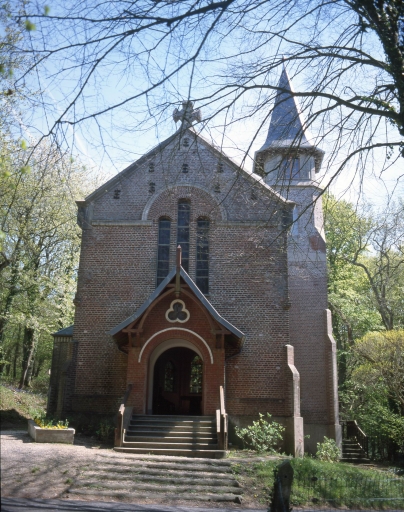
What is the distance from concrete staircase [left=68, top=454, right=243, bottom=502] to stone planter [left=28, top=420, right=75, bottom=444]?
172 centimetres

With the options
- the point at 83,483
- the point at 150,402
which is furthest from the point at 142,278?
the point at 83,483

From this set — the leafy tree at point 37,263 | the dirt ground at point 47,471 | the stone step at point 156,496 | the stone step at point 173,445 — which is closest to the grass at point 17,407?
the leafy tree at point 37,263

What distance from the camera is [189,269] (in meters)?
18.6

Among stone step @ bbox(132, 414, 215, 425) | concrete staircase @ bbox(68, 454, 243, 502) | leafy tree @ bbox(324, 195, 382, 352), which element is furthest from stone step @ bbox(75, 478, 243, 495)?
leafy tree @ bbox(324, 195, 382, 352)

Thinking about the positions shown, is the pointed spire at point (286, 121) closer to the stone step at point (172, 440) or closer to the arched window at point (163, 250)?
the arched window at point (163, 250)

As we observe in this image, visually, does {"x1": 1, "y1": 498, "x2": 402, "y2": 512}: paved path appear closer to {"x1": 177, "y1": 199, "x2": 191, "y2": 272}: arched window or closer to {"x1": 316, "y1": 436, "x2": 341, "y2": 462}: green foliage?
{"x1": 316, "y1": 436, "x2": 341, "y2": 462}: green foliage

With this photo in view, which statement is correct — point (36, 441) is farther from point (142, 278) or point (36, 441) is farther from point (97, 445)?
point (142, 278)

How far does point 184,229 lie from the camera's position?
19188 mm

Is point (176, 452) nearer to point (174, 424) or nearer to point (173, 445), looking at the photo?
point (173, 445)

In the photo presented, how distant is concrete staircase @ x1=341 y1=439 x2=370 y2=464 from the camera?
2116cm

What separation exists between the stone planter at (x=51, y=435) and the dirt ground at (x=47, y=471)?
481 mm

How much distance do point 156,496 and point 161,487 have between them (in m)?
0.48

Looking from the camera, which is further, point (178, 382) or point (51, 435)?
point (178, 382)

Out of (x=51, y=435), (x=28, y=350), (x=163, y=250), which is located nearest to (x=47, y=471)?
(x=51, y=435)
